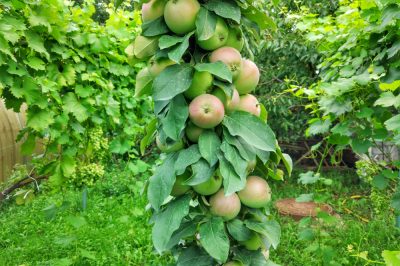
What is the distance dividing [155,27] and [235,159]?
0.39 metres

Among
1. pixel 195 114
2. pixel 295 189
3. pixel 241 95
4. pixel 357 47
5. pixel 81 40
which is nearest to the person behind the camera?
pixel 195 114

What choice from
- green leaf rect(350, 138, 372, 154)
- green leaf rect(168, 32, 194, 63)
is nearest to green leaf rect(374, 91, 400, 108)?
green leaf rect(350, 138, 372, 154)

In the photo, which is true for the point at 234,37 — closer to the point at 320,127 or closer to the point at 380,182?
the point at 320,127

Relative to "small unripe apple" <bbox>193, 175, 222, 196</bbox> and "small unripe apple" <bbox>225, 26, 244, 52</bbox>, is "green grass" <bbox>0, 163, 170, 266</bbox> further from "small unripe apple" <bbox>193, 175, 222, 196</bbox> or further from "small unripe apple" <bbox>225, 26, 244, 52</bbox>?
"small unripe apple" <bbox>225, 26, 244, 52</bbox>

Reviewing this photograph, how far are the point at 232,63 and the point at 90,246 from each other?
2294mm

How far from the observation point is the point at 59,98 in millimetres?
2105

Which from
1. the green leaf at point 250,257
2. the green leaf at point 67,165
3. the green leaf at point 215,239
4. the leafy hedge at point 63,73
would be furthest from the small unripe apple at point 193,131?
the green leaf at point 67,165

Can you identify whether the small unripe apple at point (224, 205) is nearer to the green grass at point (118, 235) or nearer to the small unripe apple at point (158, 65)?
the small unripe apple at point (158, 65)

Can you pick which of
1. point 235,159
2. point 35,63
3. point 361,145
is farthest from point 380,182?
point 35,63

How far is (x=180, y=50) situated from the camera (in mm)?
912

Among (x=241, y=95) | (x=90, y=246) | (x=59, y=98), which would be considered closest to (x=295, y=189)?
(x=90, y=246)

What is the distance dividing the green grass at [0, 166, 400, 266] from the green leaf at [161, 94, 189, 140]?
132 cm

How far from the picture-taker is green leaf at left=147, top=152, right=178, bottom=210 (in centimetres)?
93

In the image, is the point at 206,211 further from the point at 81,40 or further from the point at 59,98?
the point at 81,40
